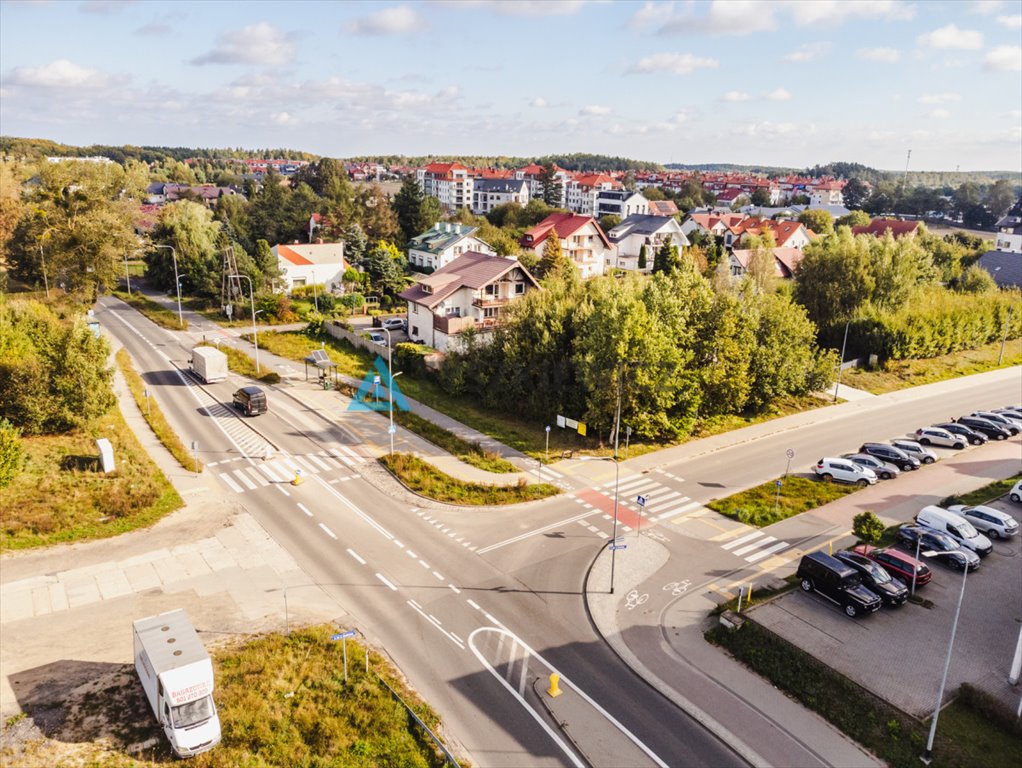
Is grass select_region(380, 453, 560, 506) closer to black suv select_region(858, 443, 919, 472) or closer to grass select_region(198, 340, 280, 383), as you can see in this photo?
black suv select_region(858, 443, 919, 472)

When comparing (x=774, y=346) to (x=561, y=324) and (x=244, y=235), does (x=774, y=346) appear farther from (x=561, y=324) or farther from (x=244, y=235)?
(x=244, y=235)

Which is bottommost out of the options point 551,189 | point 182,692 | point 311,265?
point 182,692

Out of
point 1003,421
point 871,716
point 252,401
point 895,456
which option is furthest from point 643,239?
point 871,716

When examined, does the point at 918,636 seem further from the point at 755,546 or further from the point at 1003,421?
the point at 1003,421

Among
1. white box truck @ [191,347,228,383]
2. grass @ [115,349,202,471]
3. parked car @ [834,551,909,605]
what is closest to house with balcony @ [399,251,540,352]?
white box truck @ [191,347,228,383]

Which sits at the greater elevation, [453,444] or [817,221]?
[817,221]

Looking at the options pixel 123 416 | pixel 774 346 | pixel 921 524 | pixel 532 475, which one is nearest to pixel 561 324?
pixel 532 475
